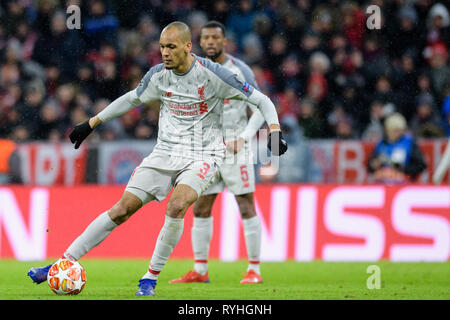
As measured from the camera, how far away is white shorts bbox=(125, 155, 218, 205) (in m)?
6.47

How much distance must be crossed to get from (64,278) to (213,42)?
2.81m

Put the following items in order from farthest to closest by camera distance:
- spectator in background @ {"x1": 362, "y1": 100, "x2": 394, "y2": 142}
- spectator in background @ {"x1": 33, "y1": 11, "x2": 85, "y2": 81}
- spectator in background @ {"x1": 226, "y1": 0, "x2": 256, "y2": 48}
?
spectator in background @ {"x1": 226, "y1": 0, "x2": 256, "y2": 48} → spectator in background @ {"x1": 33, "y1": 11, "x2": 85, "y2": 81} → spectator in background @ {"x1": 362, "y1": 100, "x2": 394, "y2": 142}

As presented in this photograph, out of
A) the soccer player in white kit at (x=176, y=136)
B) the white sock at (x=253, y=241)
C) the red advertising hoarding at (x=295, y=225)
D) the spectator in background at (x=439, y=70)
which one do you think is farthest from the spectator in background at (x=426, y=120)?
the soccer player in white kit at (x=176, y=136)

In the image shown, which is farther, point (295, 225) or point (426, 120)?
point (426, 120)

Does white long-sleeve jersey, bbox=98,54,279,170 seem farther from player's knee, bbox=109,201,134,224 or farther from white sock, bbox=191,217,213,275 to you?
white sock, bbox=191,217,213,275

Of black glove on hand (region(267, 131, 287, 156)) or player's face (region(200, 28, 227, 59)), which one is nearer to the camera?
black glove on hand (region(267, 131, 287, 156))

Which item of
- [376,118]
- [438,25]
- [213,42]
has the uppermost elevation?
[438,25]

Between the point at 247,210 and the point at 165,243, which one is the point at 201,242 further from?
the point at 165,243

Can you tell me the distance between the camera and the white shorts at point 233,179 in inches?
315

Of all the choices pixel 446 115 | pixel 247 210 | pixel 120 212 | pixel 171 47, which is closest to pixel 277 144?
pixel 171 47

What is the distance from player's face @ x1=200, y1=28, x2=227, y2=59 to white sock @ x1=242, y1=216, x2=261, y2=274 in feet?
5.22

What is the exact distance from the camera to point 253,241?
8.07 meters

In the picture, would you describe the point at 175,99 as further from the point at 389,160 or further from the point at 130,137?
the point at 130,137

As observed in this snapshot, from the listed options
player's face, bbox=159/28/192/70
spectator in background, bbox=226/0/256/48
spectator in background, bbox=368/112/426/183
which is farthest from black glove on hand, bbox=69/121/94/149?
spectator in background, bbox=226/0/256/48
